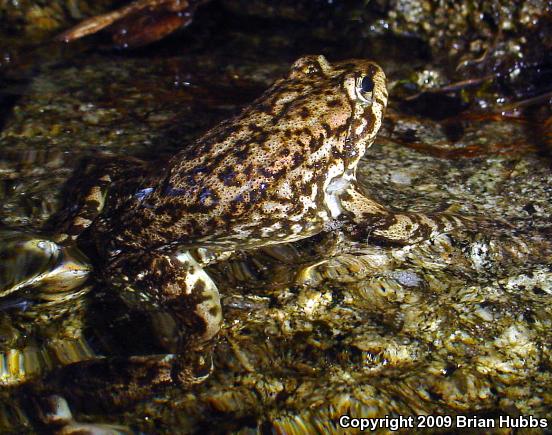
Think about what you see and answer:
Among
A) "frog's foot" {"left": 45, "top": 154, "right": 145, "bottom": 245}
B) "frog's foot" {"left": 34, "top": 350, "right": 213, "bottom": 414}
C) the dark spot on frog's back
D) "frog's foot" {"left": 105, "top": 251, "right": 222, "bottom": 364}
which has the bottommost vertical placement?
"frog's foot" {"left": 34, "top": 350, "right": 213, "bottom": 414}

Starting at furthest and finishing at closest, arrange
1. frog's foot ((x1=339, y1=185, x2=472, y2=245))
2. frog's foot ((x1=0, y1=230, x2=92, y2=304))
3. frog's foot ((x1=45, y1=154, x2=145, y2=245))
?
frog's foot ((x1=339, y1=185, x2=472, y2=245)), frog's foot ((x1=45, y1=154, x2=145, y2=245)), frog's foot ((x1=0, y1=230, x2=92, y2=304))

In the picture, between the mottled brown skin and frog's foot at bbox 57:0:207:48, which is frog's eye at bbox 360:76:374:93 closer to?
the mottled brown skin

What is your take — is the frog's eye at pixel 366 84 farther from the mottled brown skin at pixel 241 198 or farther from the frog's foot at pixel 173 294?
the frog's foot at pixel 173 294

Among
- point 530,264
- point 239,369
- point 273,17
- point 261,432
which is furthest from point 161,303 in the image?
point 273,17

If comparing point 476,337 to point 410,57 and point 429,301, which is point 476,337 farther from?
point 410,57

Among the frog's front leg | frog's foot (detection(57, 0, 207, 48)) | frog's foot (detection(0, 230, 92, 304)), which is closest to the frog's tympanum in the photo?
the frog's front leg

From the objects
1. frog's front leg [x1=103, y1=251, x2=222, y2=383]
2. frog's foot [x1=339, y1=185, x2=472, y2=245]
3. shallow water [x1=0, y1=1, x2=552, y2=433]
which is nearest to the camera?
shallow water [x1=0, y1=1, x2=552, y2=433]

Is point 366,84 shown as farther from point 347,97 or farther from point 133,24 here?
point 133,24
